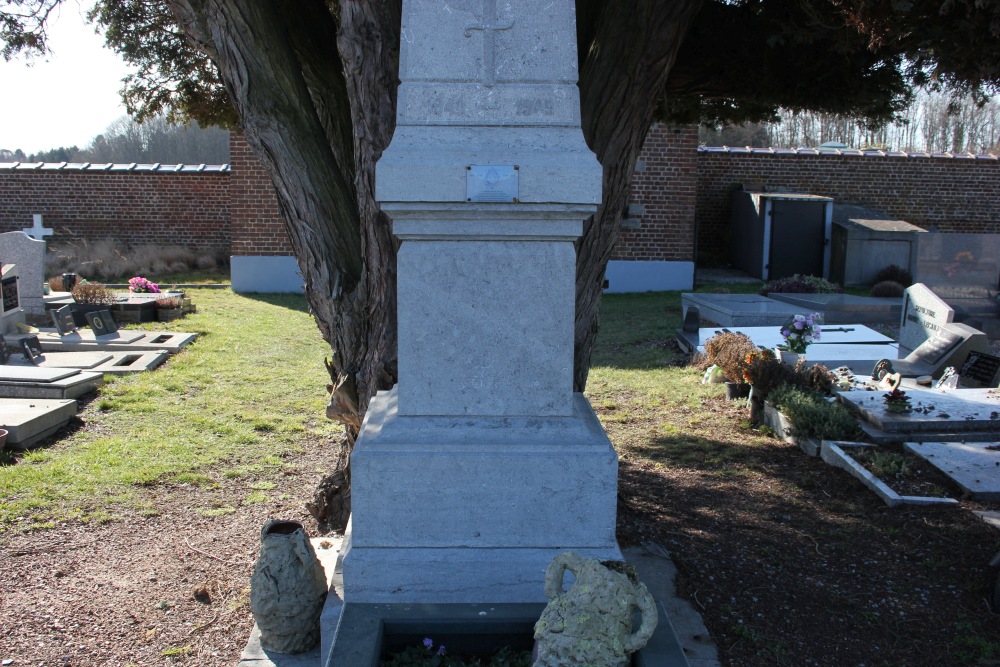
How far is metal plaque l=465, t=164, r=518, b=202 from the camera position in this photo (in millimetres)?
2641

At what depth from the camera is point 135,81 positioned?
20.4 ft

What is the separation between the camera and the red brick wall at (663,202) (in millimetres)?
15367

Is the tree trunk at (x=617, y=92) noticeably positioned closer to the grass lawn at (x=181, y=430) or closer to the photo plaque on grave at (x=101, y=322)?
the grass lawn at (x=181, y=430)

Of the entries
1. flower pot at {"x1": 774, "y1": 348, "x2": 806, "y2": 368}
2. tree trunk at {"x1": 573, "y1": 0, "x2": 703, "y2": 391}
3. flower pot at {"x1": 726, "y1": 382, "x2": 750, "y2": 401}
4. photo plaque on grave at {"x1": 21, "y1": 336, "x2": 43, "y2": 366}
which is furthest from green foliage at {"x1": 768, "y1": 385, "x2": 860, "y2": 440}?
photo plaque on grave at {"x1": 21, "y1": 336, "x2": 43, "y2": 366}

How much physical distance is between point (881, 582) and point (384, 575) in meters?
2.73

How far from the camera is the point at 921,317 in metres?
8.88

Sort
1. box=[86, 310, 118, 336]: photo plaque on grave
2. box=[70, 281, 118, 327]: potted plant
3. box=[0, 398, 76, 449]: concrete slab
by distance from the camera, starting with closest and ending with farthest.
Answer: box=[0, 398, 76, 449]: concrete slab, box=[86, 310, 118, 336]: photo plaque on grave, box=[70, 281, 118, 327]: potted plant

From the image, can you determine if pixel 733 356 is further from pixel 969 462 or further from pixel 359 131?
pixel 359 131

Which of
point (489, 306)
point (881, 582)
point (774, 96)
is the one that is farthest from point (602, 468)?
point (774, 96)

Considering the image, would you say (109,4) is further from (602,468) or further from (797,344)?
(797,344)

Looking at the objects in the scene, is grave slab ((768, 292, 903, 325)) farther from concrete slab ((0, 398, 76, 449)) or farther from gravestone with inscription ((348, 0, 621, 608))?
gravestone with inscription ((348, 0, 621, 608))

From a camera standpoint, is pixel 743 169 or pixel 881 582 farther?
pixel 743 169

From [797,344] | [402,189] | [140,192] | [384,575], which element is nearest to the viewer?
[402,189]

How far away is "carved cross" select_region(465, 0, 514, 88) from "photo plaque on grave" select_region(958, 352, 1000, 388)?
689 centimetres
